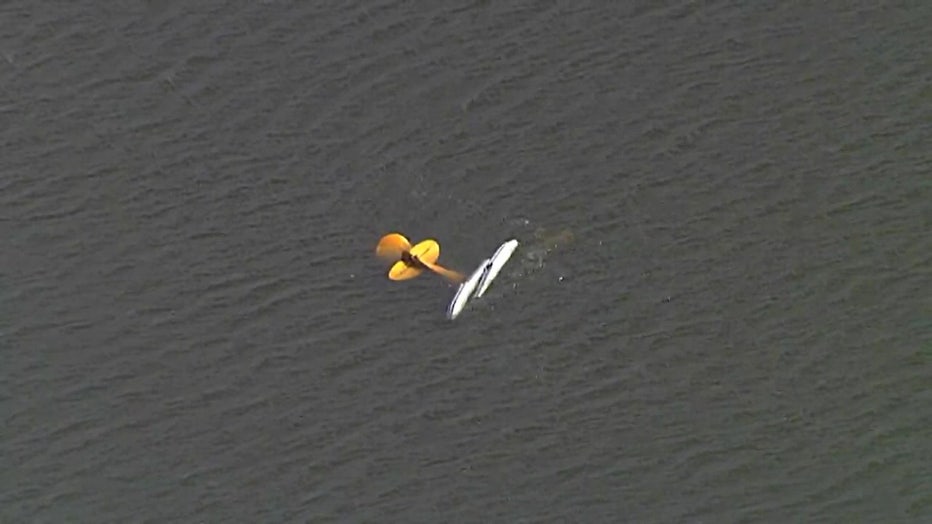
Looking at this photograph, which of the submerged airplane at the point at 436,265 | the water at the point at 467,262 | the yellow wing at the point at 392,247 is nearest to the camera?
the water at the point at 467,262

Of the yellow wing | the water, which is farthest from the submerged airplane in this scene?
the water

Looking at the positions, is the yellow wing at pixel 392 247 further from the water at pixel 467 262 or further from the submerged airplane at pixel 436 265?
the water at pixel 467 262

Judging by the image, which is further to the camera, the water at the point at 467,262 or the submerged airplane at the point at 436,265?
the submerged airplane at the point at 436,265

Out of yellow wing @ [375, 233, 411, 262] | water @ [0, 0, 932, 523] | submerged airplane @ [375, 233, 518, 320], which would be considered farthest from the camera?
yellow wing @ [375, 233, 411, 262]

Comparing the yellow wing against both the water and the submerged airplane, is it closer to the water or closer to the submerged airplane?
the submerged airplane

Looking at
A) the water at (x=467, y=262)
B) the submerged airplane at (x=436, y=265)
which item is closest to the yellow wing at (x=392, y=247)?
the submerged airplane at (x=436, y=265)

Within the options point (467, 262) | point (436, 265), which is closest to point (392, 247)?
point (436, 265)
